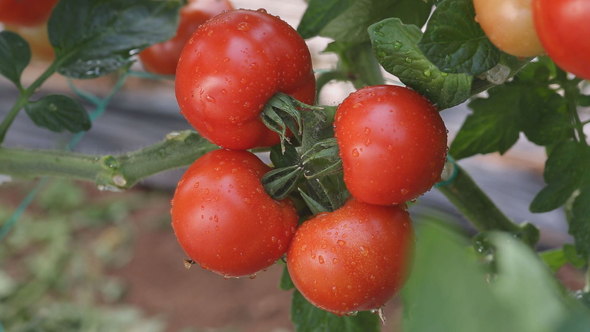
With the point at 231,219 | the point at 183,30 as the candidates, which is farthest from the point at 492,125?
the point at 183,30

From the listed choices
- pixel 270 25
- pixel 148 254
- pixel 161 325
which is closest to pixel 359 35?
pixel 270 25

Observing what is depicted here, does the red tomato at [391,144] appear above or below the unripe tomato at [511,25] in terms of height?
below

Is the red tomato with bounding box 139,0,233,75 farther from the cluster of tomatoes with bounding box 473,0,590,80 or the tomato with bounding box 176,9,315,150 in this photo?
the cluster of tomatoes with bounding box 473,0,590,80

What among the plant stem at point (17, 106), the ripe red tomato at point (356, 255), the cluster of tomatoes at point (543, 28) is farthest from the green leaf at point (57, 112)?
the cluster of tomatoes at point (543, 28)

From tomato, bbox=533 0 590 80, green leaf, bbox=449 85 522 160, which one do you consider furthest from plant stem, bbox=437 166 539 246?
tomato, bbox=533 0 590 80

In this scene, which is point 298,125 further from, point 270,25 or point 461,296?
Result: point 461,296

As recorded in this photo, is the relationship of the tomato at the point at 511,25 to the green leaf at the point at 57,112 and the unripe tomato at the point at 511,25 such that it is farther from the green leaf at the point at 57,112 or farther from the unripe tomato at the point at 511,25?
the green leaf at the point at 57,112

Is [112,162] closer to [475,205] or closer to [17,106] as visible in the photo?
[17,106]
